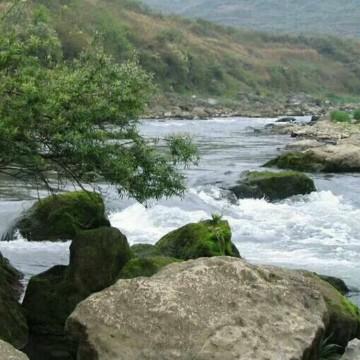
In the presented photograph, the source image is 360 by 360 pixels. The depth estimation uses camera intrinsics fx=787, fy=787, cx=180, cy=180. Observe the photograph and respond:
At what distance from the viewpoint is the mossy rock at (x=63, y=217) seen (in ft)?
55.3

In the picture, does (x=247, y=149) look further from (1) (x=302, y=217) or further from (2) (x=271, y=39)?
(2) (x=271, y=39)

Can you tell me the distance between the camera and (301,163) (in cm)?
3431

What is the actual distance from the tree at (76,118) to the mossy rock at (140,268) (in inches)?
45.3

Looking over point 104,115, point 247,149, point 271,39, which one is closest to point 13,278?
point 104,115

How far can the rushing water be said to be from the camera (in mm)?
18469

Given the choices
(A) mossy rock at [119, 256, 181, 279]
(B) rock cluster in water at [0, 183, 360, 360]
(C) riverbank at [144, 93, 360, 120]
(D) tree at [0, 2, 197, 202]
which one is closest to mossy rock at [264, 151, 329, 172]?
(D) tree at [0, 2, 197, 202]

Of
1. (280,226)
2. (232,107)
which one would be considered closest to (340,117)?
(232,107)

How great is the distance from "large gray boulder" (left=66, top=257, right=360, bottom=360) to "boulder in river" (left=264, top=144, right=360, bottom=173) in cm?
2385

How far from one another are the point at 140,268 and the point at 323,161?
22549mm

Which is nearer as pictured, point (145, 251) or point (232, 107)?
point (145, 251)

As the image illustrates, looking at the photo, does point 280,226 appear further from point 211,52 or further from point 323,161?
point 211,52

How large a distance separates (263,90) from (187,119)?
55.3m

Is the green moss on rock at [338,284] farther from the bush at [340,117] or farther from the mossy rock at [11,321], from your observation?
the bush at [340,117]

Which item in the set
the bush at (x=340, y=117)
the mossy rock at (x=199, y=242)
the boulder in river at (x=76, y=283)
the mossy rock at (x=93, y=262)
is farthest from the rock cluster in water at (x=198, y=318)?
the bush at (x=340, y=117)
